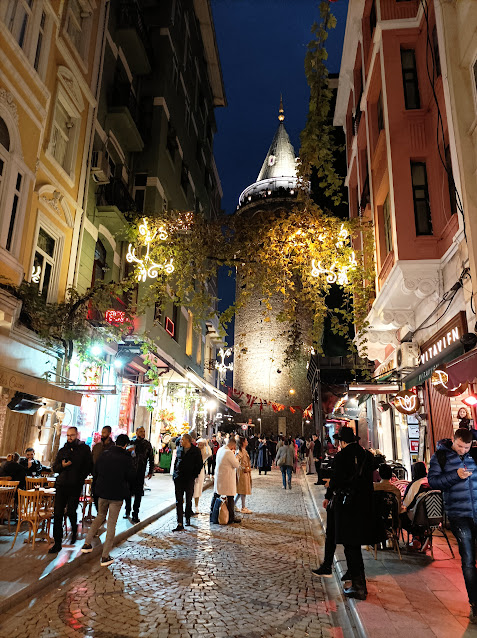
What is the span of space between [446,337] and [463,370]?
8.18 ft

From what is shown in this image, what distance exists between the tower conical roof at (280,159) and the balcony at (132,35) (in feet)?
99.0

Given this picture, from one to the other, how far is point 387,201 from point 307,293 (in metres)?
3.92

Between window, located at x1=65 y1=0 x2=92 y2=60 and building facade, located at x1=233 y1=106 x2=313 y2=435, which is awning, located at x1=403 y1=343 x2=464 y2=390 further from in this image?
building facade, located at x1=233 y1=106 x2=313 y2=435

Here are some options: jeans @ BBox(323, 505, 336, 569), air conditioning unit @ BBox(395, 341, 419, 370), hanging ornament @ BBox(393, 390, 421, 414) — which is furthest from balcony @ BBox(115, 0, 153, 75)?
jeans @ BBox(323, 505, 336, 569)

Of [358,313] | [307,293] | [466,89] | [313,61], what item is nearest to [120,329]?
[307,293]

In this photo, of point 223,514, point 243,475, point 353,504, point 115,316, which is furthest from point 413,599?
point 115,316

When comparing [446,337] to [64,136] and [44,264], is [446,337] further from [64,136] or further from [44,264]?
[64,136]

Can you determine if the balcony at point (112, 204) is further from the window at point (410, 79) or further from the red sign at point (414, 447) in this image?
the red sign at point (414, 447)

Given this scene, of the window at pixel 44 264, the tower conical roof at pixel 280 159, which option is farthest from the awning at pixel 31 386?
the tower conical roof at pixel 280 159

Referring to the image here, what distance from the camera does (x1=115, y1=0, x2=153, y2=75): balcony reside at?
15.8m

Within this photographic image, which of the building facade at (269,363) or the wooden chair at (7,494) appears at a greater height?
the building facade at (269,363)

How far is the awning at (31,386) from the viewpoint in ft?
23.7

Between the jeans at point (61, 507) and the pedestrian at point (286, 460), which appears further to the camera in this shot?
the pedestrian at point (286, 460)

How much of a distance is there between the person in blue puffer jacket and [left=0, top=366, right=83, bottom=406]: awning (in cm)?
610
